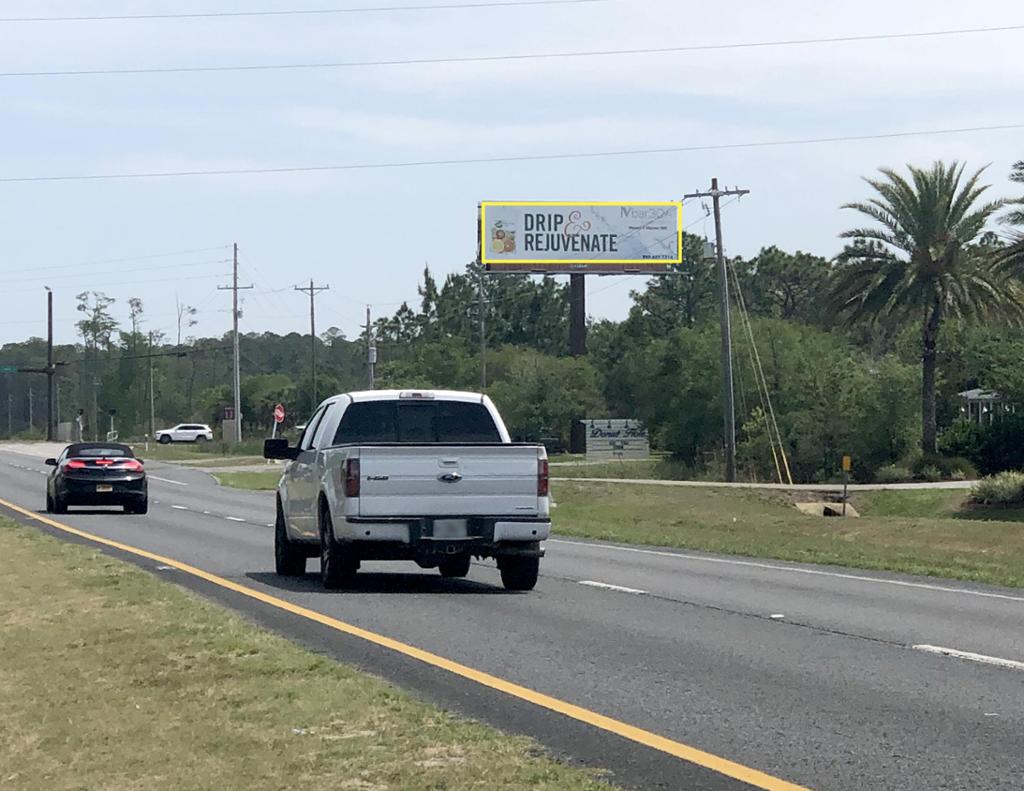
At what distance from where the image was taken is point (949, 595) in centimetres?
1756

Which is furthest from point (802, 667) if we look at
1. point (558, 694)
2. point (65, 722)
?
point (65, 722)

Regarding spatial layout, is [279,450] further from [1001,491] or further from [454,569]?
[1001,491]

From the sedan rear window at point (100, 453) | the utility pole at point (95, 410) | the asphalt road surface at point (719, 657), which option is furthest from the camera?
the utility pole at point (95, 410)

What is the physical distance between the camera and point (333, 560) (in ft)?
56.0

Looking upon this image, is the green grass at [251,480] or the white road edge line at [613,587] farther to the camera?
the green grass at [251,480]

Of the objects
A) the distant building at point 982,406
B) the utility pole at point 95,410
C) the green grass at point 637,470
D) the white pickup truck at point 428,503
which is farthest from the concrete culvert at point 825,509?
the utility pole at point 95,410

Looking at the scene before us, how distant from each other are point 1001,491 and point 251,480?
27.1 metres

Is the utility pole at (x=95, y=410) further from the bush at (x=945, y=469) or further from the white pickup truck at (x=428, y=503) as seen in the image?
the white pickup truck at (x=428, y=503)

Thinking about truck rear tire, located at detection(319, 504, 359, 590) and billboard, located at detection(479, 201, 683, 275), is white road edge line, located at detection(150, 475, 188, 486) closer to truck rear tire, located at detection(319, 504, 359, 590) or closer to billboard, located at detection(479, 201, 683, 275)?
billboard, located at detection(479, 201, 683, 275)

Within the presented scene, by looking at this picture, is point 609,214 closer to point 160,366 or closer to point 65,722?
point 160,366

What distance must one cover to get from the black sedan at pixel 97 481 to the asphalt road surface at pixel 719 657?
13.4m

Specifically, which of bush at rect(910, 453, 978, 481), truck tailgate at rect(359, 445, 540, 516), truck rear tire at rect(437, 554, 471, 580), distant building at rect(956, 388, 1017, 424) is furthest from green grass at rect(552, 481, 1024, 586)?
distant building at rect(956, 388, 1017, 424)

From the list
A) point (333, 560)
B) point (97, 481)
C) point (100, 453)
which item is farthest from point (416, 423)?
point (100, 453)

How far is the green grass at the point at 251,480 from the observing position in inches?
2240
